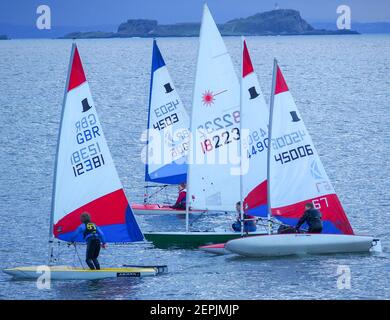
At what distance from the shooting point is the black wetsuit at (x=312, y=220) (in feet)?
133

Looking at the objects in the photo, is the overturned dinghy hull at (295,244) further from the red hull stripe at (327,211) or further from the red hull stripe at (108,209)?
the red hull stripe at (108,209)

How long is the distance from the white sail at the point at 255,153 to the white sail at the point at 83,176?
625 cm

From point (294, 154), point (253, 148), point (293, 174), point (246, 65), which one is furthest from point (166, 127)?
point (293, 174)

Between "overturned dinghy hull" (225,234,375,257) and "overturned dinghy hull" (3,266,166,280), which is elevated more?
"overturned dinghy hull" (225,234,375,257)

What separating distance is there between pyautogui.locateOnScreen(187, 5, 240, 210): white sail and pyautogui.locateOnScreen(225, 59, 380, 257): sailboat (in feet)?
6.21

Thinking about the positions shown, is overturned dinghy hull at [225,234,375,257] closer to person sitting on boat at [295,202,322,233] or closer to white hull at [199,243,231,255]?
person sitting on boat at [295,202,322,233]

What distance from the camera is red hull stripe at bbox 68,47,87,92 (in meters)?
37.1

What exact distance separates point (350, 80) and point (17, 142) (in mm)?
89364

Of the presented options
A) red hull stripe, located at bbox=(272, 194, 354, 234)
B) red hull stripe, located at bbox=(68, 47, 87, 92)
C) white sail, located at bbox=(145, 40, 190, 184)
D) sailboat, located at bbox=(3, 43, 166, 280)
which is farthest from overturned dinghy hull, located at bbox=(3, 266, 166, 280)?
white sail, located at bbox=(145, 40, 190, 184)

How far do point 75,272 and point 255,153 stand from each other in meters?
9.18

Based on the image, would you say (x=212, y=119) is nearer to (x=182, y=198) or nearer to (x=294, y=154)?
(x=294, y=154)

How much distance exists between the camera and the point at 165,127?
52.1m

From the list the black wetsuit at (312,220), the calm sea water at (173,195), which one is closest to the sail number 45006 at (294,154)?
the black wetsuit at (312,220)
